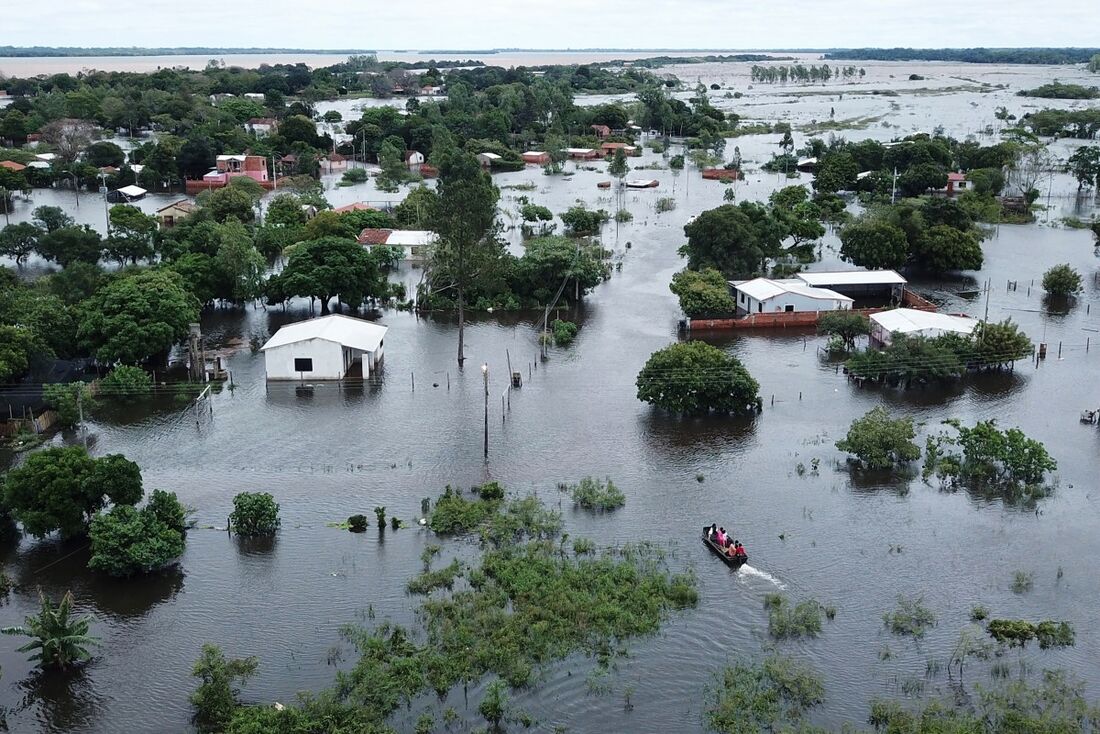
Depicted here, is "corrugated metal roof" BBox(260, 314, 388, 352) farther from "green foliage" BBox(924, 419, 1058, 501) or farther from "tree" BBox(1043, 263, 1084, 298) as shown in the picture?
"tree" BBox(1043, 263, 1084, 298)

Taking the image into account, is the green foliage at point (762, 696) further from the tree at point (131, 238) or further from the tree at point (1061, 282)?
the tree at point (131, 238)

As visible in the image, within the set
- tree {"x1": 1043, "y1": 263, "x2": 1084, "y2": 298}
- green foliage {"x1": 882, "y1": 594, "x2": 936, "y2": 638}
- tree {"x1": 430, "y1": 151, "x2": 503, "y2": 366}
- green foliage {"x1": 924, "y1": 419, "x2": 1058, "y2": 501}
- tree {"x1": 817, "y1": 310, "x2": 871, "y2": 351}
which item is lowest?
green foliage {"x1": 882, "y1": 594, "x2": 936, "y2": 638}

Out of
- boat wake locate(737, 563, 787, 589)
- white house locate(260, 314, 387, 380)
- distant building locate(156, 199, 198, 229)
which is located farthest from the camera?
distant building locate(156, 199, 198, 229)

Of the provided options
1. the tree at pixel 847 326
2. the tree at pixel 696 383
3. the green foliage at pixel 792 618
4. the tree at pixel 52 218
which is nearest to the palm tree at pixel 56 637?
the green foliage at pixel 792 618

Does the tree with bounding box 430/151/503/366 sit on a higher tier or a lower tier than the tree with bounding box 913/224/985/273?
higher

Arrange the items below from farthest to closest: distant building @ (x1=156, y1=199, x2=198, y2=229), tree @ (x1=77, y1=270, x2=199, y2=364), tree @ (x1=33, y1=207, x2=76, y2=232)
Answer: distant building @ (x1=156, y1=199, x2=198, y2=229), tree @ (x1=33, y1=207, x2=76, y2=232), tree @ (x1=77, y1=270, x2=199, y2=364)

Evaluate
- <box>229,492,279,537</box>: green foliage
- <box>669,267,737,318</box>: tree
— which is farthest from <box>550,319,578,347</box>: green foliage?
<box>229,492,279,537</box>: green foliage

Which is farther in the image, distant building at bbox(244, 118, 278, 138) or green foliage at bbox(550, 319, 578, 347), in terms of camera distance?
distant building at bbox(244, 118, 278, 138)
